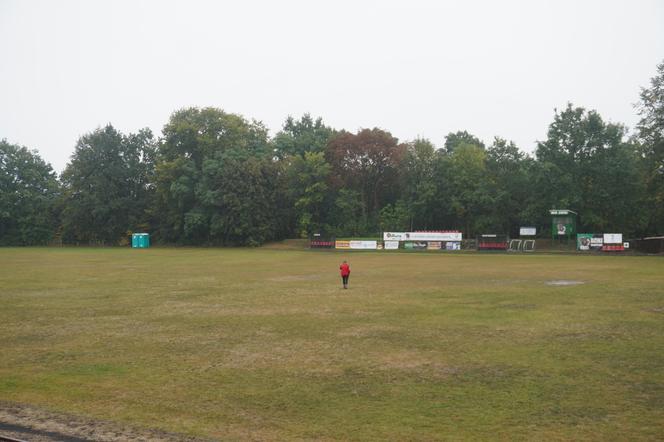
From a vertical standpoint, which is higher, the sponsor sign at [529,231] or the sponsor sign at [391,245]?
the sponsor sign at [529,231]

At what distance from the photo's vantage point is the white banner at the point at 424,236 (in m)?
68.1

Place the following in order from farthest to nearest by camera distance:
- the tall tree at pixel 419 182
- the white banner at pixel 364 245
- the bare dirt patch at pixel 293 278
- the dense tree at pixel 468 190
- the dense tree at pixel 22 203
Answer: the dense tree at pixel 22 203, the tall tree at pixel 419 182, the dense tree at pixel 468 190, the white banner at pixel 364 245, the bare dirt patch at pixel 293 278

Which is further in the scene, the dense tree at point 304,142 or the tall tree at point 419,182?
the dense tree at point 304,142

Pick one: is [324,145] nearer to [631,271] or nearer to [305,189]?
[305,189]

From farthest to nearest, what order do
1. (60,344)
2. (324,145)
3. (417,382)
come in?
1. (324,145)
2. (60,344)
3. (417,382)

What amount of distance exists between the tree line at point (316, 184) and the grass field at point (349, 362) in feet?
156

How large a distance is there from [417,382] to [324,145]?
84640 mm

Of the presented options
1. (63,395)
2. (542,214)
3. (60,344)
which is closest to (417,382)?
(63,395)

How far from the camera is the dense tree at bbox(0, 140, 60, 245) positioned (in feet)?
331

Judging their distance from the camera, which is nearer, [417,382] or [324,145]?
[417,382]

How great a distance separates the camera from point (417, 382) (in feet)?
36.0

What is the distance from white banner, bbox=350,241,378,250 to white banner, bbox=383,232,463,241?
182 cm

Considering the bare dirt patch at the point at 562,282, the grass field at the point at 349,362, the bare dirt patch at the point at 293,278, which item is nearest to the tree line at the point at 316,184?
the bare dirt patch at the point at 562,282

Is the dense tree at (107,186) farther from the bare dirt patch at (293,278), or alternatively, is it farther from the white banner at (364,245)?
the bare dirt patch at (293,278)
